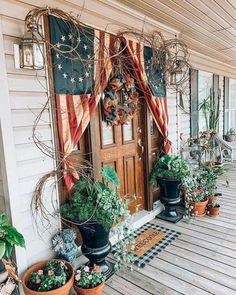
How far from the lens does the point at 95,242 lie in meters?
2.14

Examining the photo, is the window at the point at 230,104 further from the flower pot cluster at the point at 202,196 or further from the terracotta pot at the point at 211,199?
the terracotta pot at the point at 211,199

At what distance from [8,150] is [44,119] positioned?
0.41 m

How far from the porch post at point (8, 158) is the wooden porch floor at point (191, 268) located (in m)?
1.05

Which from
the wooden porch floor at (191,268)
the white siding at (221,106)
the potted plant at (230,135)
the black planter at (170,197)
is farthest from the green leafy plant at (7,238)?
the potted plant at (230,135)

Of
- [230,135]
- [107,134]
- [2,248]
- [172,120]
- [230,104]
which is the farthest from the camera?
[230,104]

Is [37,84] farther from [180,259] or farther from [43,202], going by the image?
[180,259]

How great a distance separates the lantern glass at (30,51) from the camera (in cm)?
177

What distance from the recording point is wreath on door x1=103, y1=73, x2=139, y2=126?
106 inches

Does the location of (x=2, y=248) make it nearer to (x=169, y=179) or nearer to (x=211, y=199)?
(x=169, y=179)

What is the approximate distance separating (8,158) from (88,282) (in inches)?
46.1

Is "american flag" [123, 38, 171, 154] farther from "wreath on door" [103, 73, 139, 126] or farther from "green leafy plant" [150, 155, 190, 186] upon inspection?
"green leafy plant" [150, 155, 190, 186]

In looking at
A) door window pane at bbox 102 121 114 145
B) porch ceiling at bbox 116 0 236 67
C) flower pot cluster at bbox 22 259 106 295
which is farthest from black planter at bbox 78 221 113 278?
porch ceiling at bbox 116 0 236 67

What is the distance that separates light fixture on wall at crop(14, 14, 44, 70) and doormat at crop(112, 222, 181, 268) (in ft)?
6.91

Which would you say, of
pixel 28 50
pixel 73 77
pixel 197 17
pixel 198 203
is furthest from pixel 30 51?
pixel 198 203
